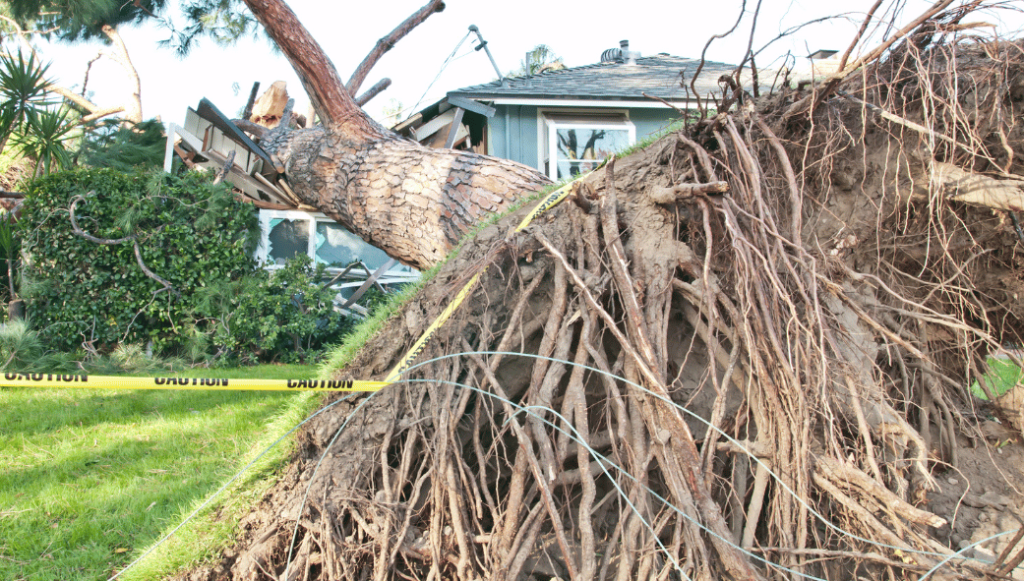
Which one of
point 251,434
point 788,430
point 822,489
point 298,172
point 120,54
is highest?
point 120,54

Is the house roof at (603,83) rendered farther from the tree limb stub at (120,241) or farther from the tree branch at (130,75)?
the tree branch at (130,75)

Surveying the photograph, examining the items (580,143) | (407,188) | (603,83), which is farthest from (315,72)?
(603,83)

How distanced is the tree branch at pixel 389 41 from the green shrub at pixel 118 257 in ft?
9.10

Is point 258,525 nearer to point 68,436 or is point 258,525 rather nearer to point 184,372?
point 68,436

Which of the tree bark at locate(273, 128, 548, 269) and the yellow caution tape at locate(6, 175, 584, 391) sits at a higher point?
the tree bark at locate(273, 128, 548, 269)

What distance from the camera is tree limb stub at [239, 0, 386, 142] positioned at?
556cm

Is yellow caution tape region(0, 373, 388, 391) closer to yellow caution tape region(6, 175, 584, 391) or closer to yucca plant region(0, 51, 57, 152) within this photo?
yellow caution tape region(6, 175, 584, 391)

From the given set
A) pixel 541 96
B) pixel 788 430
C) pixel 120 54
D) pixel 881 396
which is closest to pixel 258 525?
pixel 788 430

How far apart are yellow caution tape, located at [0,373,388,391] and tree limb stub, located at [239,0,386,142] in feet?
13.2

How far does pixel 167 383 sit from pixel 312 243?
7.74 metres

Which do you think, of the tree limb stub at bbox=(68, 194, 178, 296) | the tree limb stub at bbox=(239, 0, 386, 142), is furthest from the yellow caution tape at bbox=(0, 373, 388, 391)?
the tree limb stub at bbox=(68, 194, 178, 296)

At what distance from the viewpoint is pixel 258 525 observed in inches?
110

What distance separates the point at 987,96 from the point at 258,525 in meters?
4.12

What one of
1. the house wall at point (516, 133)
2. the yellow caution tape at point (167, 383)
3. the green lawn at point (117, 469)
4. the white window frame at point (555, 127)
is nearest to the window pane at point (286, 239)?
the house wall at point (516, 133)
